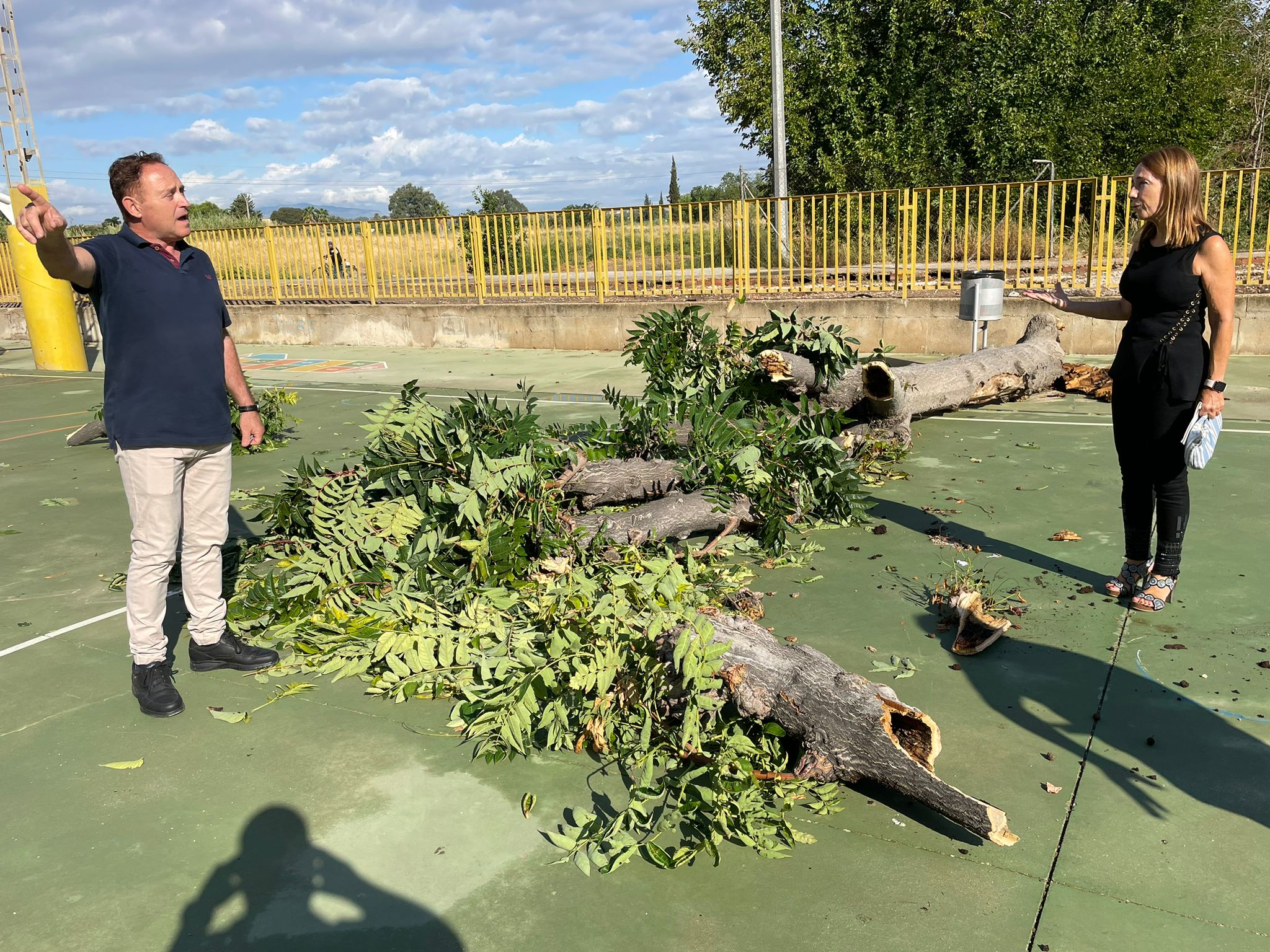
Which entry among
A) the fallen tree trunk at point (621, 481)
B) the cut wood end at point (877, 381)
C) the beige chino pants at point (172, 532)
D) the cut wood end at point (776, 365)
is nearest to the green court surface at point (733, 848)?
the beige chino pants at point (172, 532)

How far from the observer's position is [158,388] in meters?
3.81

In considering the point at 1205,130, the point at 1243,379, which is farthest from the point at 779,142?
the point at 1205,130

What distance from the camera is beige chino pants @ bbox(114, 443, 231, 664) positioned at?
3.86 meters

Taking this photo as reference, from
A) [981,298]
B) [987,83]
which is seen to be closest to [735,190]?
[987,83]

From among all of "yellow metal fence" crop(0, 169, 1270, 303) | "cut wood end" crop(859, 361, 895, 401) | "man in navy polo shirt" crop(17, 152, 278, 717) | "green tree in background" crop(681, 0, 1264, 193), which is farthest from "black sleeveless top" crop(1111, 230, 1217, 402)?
"green tree in background" crop(681, 0, 1264, 193)

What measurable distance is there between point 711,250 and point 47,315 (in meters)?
11.4

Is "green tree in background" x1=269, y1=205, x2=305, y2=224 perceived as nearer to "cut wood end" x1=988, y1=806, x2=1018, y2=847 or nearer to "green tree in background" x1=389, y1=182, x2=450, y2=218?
"green tree in background" x1=389, y1=182, x2=450, y2=218

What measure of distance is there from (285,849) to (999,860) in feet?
7.22

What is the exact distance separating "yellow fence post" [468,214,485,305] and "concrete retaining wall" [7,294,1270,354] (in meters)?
0.39

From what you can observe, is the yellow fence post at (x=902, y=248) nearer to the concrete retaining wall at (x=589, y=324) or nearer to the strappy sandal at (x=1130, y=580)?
the concrete retaining wall at (x=589, y=324)

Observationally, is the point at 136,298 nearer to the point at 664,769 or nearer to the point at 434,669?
the point at 434,669

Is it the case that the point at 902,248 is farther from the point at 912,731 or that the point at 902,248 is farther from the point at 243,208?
the point at 243,208

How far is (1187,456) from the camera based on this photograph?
4.12 metres

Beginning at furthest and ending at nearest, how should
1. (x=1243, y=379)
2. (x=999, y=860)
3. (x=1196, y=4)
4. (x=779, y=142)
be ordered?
(x=1196, y=4) → (x=779, y=142) → (x=1243, y=379) → (x=999, y=860)
